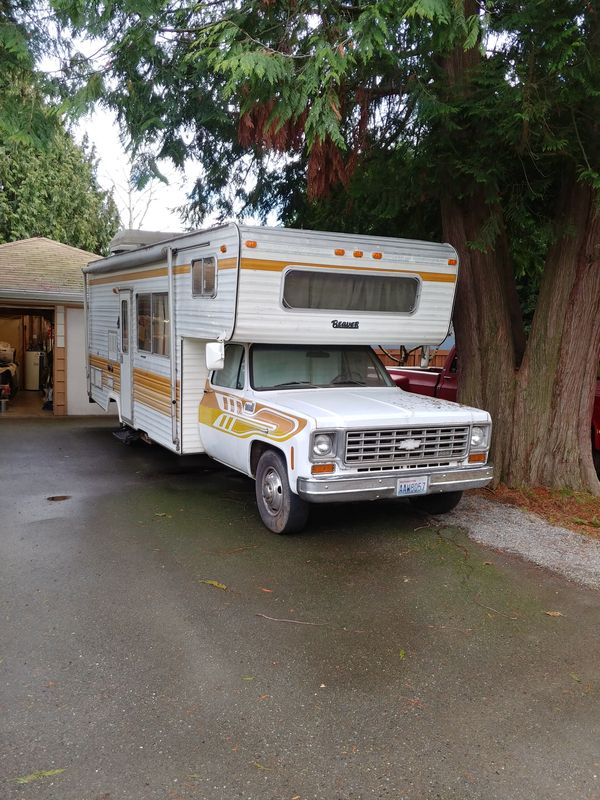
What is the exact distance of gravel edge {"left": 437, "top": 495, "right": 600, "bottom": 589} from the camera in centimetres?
552

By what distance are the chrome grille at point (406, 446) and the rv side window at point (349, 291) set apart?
4.90 feet

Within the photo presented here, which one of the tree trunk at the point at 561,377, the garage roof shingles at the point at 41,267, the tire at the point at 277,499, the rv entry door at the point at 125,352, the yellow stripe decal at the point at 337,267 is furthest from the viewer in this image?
the garage roof shingles at the point at 41,267

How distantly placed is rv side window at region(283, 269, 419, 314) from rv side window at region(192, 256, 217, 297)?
71 centimetres

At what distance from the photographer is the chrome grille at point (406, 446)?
563cm

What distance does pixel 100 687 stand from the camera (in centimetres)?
359

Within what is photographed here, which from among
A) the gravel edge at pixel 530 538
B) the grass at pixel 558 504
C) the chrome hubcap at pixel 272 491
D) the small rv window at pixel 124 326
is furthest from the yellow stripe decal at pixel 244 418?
the grass at pixel 558 504

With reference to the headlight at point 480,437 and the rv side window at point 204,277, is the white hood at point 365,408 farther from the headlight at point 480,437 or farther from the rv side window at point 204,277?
the rv side window at point 204,277

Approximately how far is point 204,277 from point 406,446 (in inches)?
101

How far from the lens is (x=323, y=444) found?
18.1 ft

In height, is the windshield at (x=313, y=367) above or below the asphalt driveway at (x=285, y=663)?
above

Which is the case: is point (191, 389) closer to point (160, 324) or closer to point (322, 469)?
point (160, 324)

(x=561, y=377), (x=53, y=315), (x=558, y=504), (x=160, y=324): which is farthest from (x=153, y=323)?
(x=53, y=315)

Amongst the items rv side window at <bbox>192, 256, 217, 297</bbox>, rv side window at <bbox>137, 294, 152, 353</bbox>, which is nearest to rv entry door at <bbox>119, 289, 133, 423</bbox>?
rv side window at <bbox>137, 294, 152, 353</bbox>

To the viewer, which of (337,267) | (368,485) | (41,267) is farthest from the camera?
(41,267)
